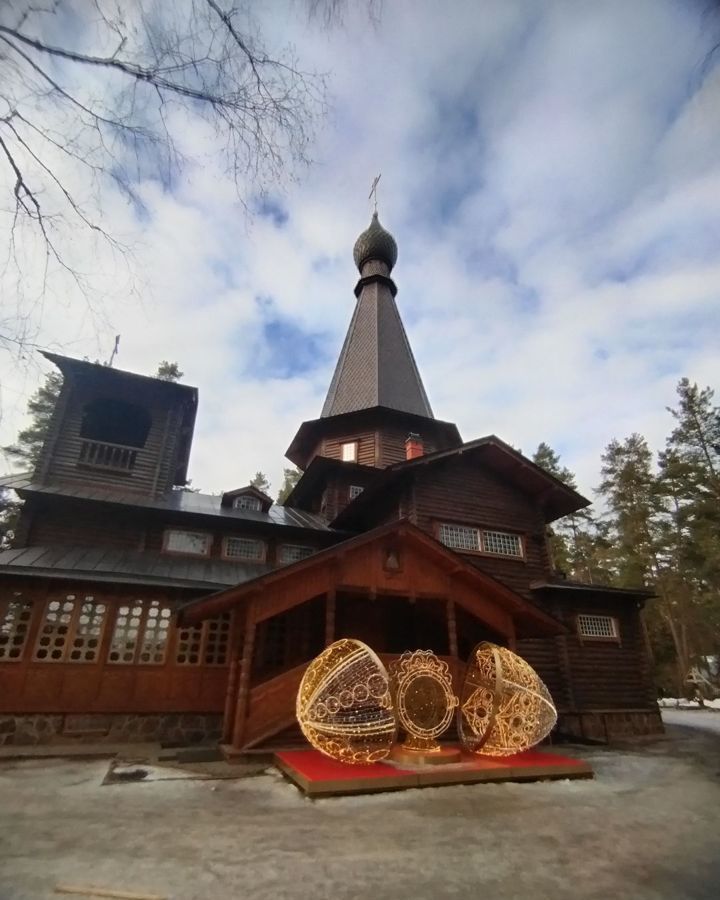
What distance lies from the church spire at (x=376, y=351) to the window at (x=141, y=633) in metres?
11.7

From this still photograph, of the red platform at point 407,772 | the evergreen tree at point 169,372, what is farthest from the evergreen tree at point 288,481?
the red platform at point 407,772

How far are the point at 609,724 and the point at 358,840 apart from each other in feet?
37.9

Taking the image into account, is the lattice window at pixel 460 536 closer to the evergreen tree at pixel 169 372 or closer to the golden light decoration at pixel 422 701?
the golden light decoration at pixel 422 701

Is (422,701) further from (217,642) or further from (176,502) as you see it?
(176,502)

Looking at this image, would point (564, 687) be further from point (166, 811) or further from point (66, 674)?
point (66, 674)

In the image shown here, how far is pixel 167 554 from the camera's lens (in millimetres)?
13555

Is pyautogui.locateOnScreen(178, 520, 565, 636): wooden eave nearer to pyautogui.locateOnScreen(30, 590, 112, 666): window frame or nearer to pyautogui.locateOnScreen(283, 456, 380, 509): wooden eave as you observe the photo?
pyautogui.locateOnScreen(30, 590, 112, 666): window frame

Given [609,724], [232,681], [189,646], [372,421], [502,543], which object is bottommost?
[609,724]

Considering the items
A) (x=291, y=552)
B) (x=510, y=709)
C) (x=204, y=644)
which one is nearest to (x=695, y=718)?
(x=510, y=709)

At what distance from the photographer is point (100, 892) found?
324 centimetres

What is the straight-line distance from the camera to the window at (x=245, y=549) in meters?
14.4

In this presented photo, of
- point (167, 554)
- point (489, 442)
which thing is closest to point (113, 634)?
point (167, 554)

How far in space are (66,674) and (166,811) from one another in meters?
6.68

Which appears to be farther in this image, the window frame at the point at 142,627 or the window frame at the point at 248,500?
the window frame at the point at 248,500
